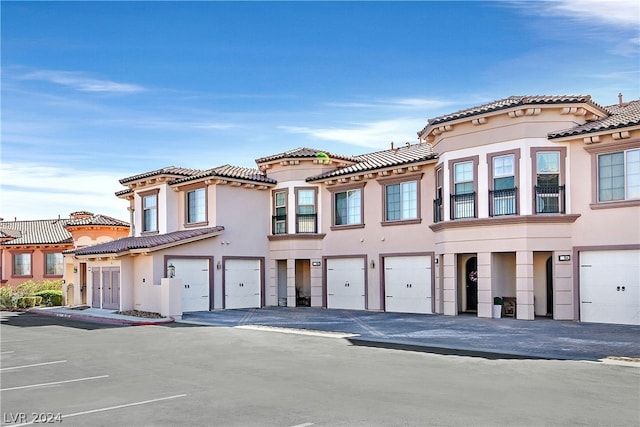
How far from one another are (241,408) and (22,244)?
140ft

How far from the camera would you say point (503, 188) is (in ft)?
75.0

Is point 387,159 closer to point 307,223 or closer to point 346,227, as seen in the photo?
point 346,227

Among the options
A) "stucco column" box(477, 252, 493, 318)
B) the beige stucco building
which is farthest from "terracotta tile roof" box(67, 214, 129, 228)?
"stucco column" box(477, 252, 493, 318)

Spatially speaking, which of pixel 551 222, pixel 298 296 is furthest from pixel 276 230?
pixel 551 222

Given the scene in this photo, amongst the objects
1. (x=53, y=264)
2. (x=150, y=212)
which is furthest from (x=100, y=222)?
(x=53, y=264)

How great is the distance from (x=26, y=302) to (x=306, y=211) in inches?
649

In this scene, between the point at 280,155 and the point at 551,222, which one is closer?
the point at 551,222

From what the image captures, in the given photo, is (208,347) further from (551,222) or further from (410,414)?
(551,222)

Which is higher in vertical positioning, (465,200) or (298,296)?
(465,200)

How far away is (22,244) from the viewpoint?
47.1 meters

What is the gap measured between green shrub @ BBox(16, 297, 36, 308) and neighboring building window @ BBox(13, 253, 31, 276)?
1309 cm

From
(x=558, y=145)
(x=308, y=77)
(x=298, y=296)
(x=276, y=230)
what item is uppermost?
(x=308, y=77)

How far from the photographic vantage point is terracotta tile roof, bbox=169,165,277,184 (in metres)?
29.5

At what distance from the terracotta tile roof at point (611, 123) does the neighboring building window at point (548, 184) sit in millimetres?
795
